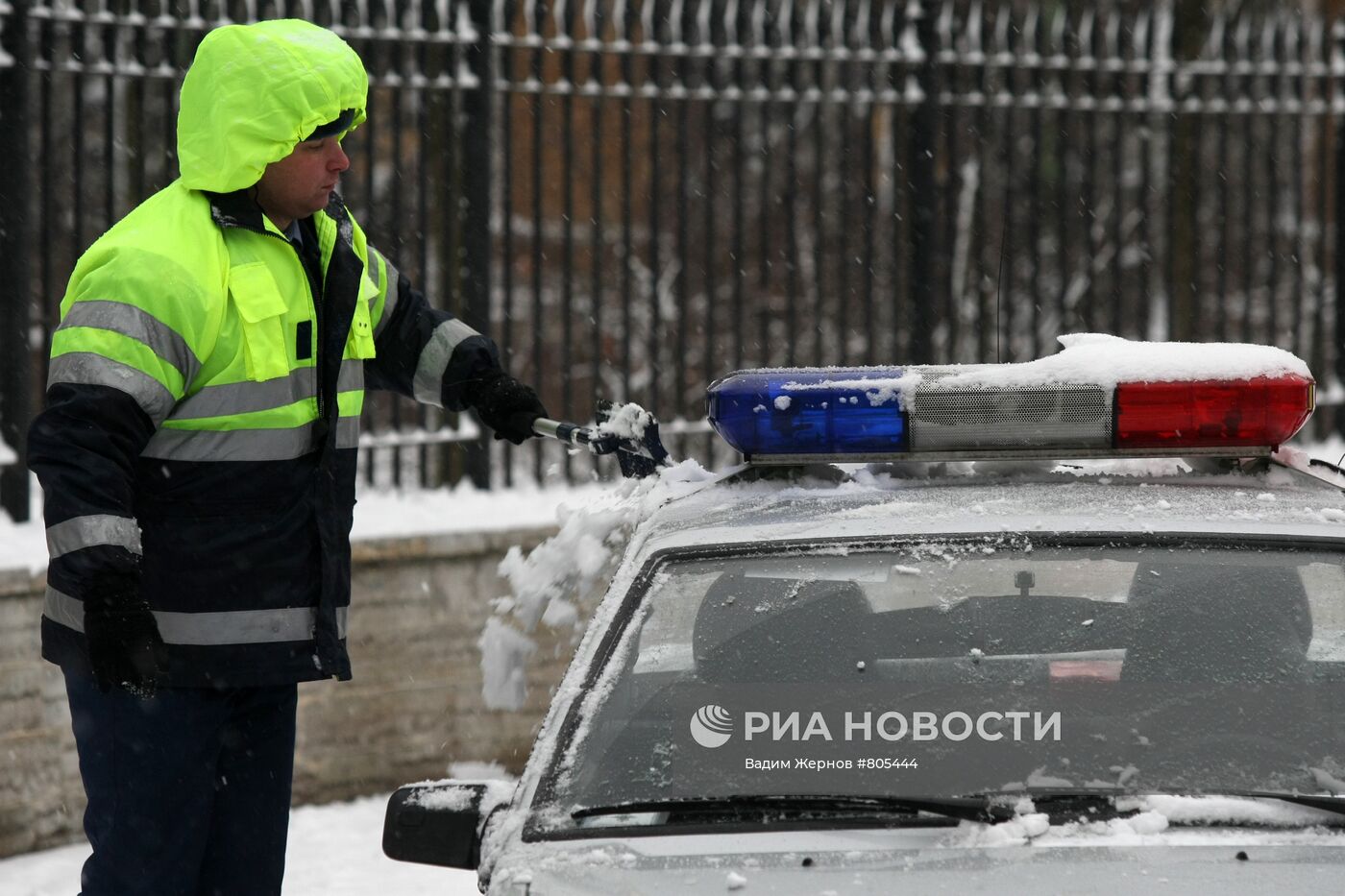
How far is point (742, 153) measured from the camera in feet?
22.7

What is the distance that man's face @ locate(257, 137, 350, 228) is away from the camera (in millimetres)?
3412

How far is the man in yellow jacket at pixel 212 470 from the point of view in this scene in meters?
3.05

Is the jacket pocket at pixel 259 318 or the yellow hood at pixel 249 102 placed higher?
the yellow hood at pixel 249 102

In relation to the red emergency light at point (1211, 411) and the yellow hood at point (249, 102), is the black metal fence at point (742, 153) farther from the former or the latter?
the red emergency light at point (1211, 411)

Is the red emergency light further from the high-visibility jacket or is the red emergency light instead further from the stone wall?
the stone wall

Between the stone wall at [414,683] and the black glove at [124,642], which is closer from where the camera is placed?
the black glove at [124,642]

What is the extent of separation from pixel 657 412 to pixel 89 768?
397 cm

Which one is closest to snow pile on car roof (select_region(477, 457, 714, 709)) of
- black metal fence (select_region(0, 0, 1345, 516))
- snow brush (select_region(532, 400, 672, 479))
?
snow brush (select_region(532, 400, 672, 479))

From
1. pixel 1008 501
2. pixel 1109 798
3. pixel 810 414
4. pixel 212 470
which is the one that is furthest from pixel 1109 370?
pixel 212 470

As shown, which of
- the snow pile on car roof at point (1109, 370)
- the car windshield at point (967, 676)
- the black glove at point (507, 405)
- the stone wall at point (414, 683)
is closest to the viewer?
the car windshield at point (967, 676)

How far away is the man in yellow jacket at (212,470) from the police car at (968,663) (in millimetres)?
709

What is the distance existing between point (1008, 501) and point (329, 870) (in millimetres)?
3124

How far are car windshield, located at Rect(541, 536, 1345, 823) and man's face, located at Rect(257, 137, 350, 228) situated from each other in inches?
43.2

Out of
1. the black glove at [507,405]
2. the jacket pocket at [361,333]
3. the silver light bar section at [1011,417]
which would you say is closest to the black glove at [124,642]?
the jacket pocket at [361,333]
